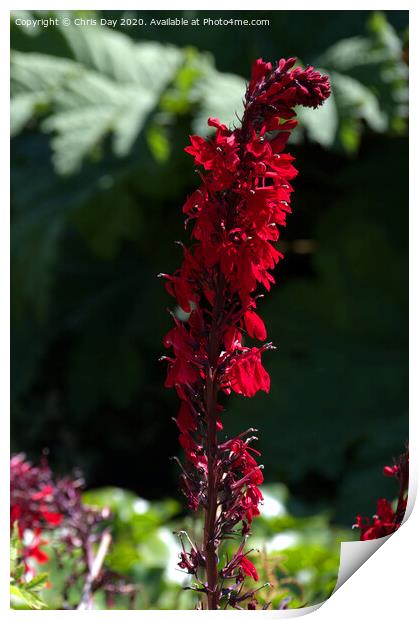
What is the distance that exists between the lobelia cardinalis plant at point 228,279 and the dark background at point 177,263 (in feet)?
1.51

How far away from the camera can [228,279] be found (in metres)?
0.61

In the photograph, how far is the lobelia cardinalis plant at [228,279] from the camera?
60 centimetres

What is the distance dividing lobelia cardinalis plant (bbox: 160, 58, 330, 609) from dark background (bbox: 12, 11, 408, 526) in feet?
1.51

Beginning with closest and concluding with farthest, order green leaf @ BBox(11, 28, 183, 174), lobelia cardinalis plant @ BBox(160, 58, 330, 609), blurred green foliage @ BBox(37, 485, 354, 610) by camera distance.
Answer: lobelia cardinalis plant @ BBox(160, 58, 330, 609)
blurred green foliage @ BBox(37, 485, 354, 610)
green leaf @ BBox(11, 28, 183, 174)

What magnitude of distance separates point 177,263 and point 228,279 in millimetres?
1018

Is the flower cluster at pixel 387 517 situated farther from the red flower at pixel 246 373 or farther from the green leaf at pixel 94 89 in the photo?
the green leaf at pixel 94 89

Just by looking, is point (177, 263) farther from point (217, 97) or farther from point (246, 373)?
point (246, 373)

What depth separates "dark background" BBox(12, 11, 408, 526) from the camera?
1270 mm

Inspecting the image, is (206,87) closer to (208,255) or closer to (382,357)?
(382,357)

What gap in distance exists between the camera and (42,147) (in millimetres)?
1446

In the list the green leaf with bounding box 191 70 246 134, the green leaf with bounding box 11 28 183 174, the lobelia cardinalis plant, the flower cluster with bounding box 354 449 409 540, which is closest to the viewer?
the lobelia cardinalis plant

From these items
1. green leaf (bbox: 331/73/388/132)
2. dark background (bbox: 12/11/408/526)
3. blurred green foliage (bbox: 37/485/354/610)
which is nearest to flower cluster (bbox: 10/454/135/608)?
blurred green foliage (bbox: 37/485/354/610)

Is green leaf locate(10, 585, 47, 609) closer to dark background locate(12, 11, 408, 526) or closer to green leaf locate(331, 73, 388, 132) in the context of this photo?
dark background locate(12, 11, 408, 526)
